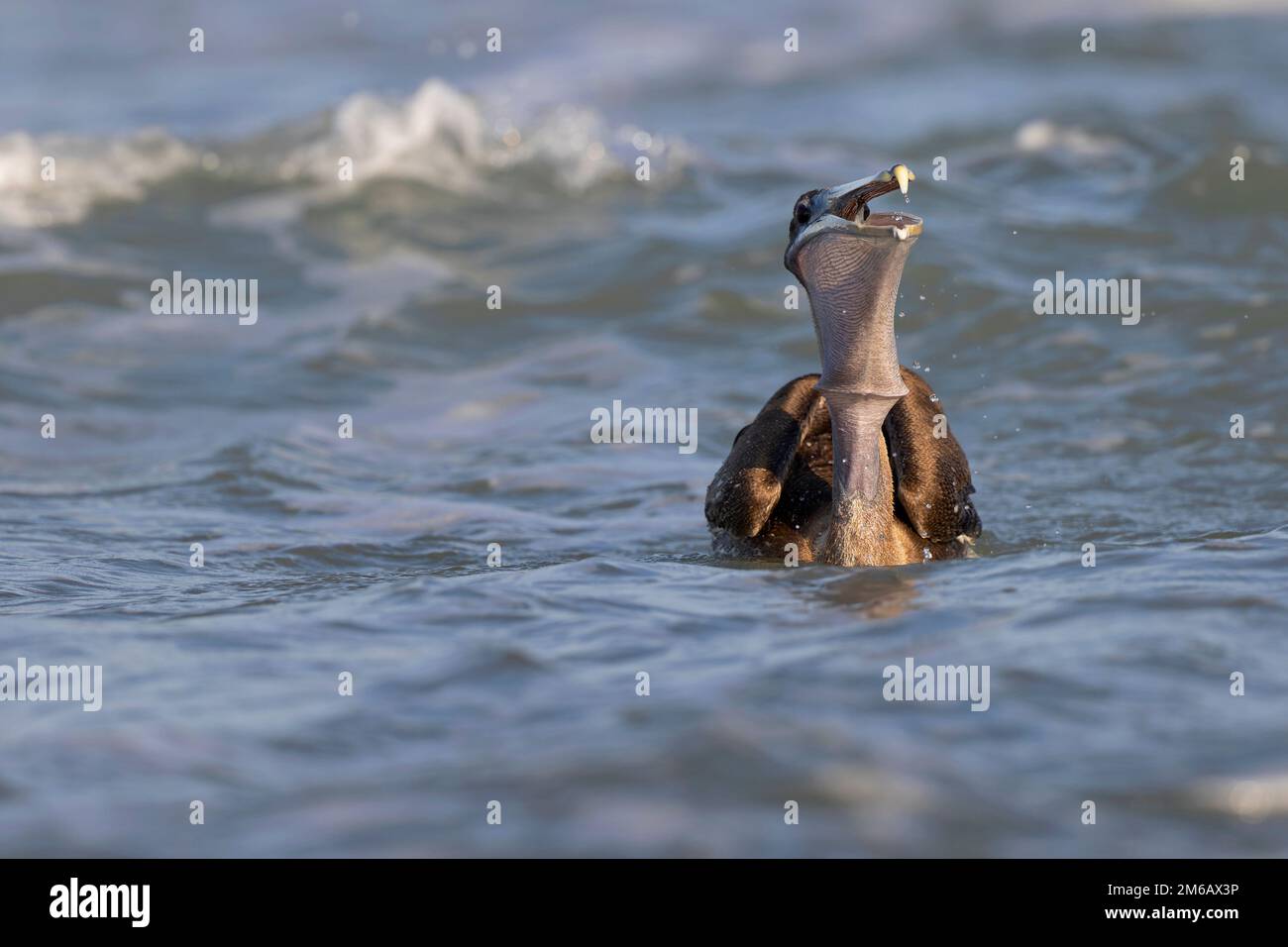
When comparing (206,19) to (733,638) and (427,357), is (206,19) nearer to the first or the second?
(427,357)

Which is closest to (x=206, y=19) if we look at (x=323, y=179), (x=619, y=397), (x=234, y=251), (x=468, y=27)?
(x=468, y=27)

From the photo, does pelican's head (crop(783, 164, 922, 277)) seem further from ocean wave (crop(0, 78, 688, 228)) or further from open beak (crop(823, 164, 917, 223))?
ocean wave (crop(0, 78, 688, 228))

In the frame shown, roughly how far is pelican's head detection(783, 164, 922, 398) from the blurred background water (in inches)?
28.2

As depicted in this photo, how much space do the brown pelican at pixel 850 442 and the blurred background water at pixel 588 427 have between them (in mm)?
238

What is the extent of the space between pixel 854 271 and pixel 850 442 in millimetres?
746

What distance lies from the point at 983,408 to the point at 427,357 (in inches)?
140

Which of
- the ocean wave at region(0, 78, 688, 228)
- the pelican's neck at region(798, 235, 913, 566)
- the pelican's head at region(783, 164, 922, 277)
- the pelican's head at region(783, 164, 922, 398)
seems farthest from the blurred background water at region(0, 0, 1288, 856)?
the pelican's head at region(783, 164, 922, 277)

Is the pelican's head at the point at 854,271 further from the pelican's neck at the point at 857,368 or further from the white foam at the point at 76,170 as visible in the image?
the white foam at the point at 76,170

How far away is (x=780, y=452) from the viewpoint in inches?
248

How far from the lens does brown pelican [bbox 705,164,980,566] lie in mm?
5297
